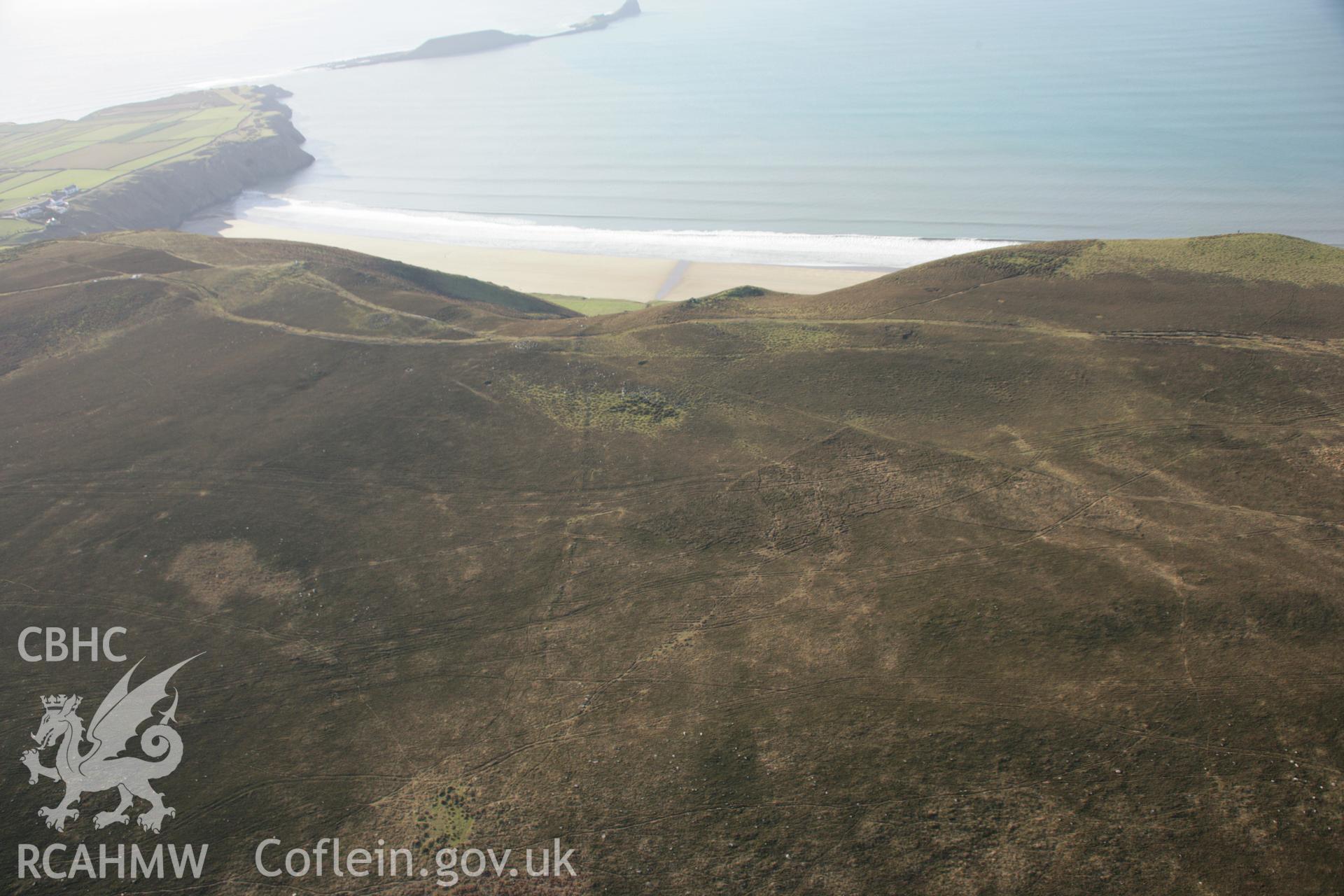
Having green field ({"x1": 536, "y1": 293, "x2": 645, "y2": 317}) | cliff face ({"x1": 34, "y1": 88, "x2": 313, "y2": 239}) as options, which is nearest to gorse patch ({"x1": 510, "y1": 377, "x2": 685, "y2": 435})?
green field ({"x1": 536, "y1": 293, "x2": 645, "y2": 317})

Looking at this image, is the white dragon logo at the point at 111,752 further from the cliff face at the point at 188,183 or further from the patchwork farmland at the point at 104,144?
the patchwork farmland at the point at 104,144

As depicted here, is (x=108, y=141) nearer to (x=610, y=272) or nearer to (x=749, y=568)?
(x=610, y=272)

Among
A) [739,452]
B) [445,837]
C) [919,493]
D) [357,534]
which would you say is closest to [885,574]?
[919,493]

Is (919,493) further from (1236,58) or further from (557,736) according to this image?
(1236,58)

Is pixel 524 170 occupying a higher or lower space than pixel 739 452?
higher

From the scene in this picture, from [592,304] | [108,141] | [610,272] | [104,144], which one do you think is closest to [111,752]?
[592,304]
